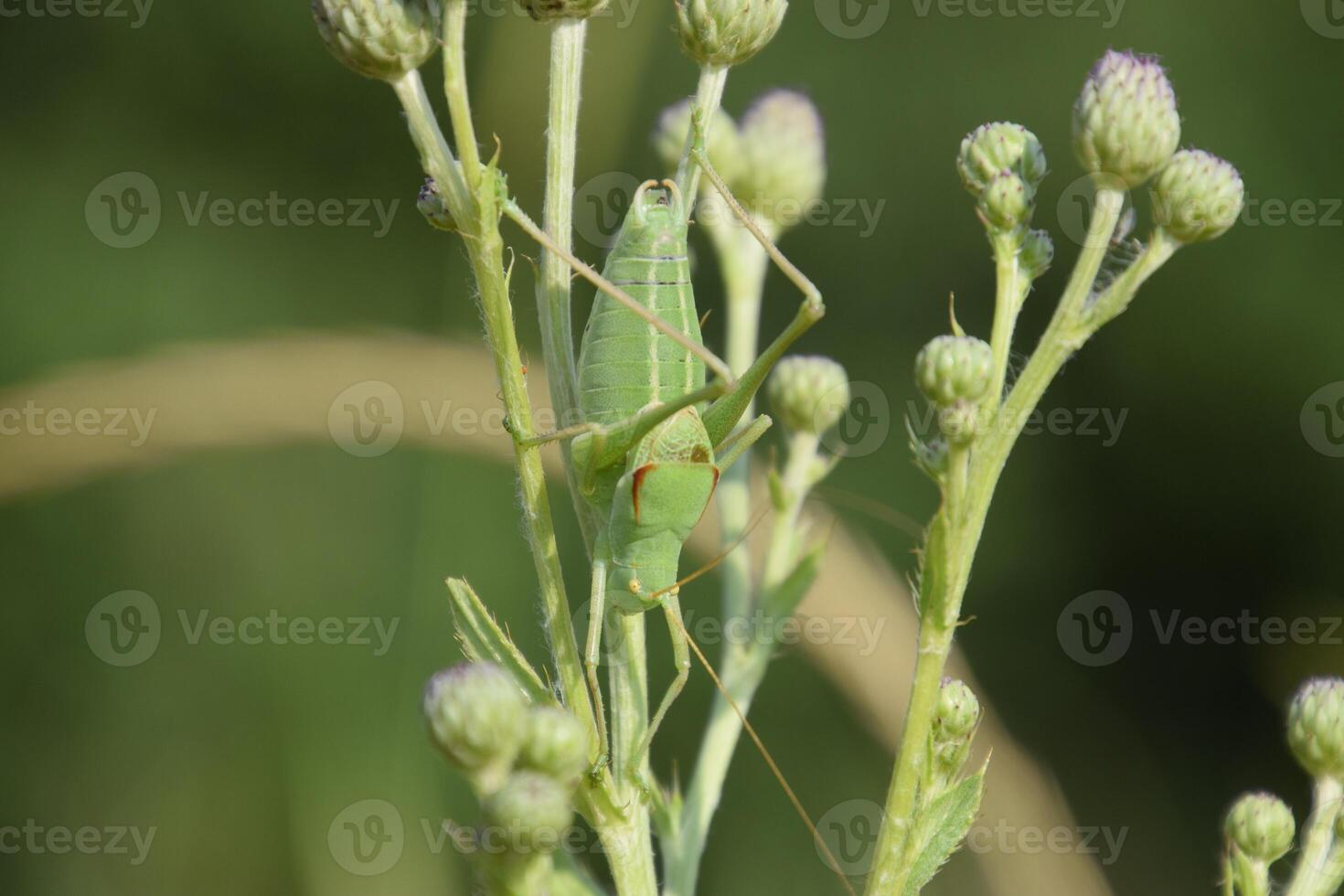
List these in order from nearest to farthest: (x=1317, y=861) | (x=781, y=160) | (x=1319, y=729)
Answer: (x=1317, y=861) → (x=1319, y=729) → (x=781, y=160)

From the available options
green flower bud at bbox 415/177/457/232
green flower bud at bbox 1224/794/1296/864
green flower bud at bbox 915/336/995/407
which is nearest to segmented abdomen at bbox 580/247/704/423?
green flower bud at bbox 415/177/457/232

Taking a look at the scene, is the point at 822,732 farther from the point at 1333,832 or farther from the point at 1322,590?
the point at 1333,832

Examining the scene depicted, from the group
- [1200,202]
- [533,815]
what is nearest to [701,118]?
[1200,202]

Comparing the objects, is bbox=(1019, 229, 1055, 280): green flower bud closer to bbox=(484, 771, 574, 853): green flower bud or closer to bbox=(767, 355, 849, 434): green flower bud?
bbox=(767, 355, 849, 434): green flower bud

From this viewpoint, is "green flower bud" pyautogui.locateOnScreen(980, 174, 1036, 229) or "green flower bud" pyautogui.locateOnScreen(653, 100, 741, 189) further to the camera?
Answer: "green flower bud" pyautogui.locateOnScreen(653, 100, 741, 189)

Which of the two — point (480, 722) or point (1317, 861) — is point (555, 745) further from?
point (1317, 861)

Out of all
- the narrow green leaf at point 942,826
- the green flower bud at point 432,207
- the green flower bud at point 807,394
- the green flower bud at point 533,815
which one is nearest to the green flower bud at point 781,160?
the green flower bud at point 807,394
